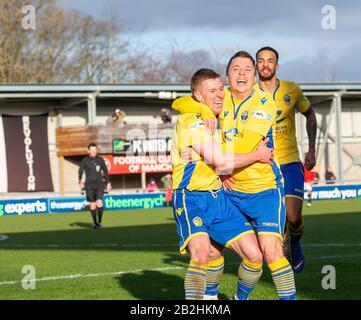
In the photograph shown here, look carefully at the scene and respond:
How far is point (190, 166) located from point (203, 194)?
10.7 inches

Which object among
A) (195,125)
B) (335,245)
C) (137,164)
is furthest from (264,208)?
(137,164)

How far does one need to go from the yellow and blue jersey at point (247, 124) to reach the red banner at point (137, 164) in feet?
113

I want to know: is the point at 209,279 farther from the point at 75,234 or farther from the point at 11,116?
the point at 11,116

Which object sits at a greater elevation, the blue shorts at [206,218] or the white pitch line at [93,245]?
the blue shorts at [206,218]

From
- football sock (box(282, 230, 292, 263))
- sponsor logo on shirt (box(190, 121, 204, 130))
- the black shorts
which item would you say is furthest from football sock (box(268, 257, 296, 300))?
the black shorts

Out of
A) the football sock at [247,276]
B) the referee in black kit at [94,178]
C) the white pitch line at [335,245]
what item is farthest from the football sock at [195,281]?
the referee in black kit at [94,178]

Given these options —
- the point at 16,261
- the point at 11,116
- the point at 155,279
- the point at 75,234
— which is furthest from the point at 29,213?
the point at 155,279

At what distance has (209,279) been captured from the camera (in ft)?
25.8

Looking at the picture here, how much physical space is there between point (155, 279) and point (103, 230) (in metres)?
11.3

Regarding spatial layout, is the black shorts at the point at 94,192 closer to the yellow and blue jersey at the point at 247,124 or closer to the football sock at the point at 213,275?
the football sock at the point at 213,275

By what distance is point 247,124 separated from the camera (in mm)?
7516

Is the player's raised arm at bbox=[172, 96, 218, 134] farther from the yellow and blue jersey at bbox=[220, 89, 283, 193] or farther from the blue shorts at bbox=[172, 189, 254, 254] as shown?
the blue shorts at bbox=[172, 189, 254, 254]

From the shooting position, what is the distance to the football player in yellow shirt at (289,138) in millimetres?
9844
